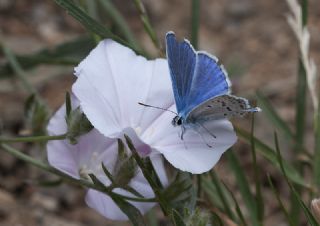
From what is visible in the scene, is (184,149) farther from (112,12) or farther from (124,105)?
(112,12)

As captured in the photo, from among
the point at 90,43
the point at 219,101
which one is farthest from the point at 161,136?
the point at 90,43

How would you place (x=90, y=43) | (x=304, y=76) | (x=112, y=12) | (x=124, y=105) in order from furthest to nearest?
(x=90, y=43) < (x=112, y=12) < (x=304, y=76) < (x=124, y=105)

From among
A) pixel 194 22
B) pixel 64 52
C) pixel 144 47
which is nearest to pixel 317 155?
pixel 194 22

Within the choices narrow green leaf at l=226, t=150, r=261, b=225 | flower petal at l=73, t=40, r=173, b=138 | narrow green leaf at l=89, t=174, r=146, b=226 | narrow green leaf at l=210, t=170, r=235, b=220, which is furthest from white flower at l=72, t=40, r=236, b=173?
narrow green leaf at l=226, t=150, r=261, b=225

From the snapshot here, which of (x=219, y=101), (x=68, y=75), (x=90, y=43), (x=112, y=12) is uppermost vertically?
(x=219, y=101)

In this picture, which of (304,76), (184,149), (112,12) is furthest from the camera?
(112,12)

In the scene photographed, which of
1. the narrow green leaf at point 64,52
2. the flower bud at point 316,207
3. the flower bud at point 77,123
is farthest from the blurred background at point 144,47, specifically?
the flower bud at point 316,207

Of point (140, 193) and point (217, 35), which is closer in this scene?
point (140, 193)

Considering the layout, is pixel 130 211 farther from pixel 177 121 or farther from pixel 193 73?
pixel 193 73

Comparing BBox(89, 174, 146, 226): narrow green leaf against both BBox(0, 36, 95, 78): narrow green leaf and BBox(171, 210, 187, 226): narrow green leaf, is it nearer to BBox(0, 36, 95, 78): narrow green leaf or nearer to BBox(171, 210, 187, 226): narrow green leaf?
BBox(171, 210, 187, 226): narrow green leaf
